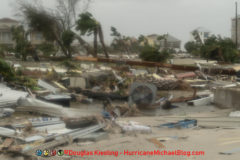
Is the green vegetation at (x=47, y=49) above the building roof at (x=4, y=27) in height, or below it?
below

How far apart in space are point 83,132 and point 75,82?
7321 millimetres

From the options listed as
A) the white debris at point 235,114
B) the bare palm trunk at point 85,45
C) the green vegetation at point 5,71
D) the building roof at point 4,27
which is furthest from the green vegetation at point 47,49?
the building roof at point 4,27

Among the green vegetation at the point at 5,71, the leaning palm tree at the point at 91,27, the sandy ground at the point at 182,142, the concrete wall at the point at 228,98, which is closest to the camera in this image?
the sandy ground at the point at 182,142

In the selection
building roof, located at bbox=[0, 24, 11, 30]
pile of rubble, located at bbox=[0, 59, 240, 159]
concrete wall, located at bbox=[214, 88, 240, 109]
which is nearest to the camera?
pile of rubble, located at bbox=[0, 59, 240, 159]

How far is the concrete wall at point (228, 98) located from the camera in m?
8.67

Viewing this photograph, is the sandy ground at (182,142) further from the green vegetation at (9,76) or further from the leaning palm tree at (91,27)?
the leaning palm tree at (91,27)

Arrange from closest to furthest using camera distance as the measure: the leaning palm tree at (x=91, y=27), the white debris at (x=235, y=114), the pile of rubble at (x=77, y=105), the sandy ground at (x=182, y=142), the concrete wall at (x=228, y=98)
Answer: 1. the sandy ground at (x=182, y=142)
2. the pile of rubble at (x=77, y=105)
3. the white debris at (x=235, y=114)
4. the concrete wall at (x=228, y=98)
5. the leaning palm tree at (x=91, y=27)

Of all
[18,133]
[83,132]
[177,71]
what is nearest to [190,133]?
[83,132]

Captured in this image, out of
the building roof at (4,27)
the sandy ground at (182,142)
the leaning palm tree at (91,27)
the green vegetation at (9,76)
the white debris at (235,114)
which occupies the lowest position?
the white debris at (235,114)

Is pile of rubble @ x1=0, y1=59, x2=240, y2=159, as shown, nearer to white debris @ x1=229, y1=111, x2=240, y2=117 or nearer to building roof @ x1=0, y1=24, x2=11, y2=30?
white debris @ x1=229, y1=111, x2=240, y2=117

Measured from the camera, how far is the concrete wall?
8.67 m

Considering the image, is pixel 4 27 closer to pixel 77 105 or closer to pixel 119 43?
pixel 119 43

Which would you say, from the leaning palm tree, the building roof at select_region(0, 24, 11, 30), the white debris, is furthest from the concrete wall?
the building roof at select_region(0, 24, 11, 30)

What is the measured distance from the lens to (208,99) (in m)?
10.2
